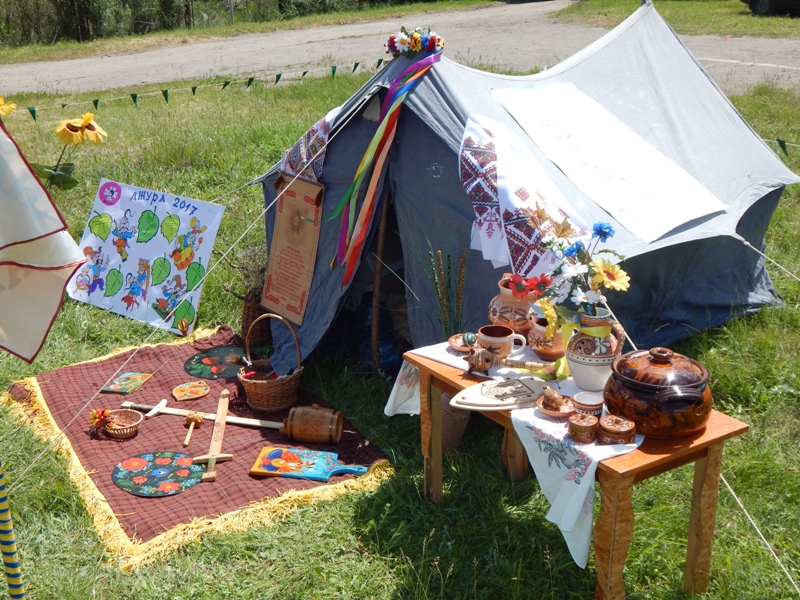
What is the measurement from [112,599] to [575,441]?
187 cm

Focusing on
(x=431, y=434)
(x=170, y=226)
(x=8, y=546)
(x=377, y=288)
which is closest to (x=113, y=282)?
(x=170, y=226)

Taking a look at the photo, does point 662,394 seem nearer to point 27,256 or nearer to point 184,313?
point 27,256

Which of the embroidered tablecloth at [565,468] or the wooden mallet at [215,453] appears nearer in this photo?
the embroidered tablecloth at [565,468]

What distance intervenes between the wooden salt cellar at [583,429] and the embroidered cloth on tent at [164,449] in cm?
140

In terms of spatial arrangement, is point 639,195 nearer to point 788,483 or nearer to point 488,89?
point 488,89

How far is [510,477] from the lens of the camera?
371 centimetres

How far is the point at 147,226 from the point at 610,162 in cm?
349

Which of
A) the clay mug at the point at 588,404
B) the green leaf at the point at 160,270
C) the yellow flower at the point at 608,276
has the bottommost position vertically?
the green leaf at the point at 160,270

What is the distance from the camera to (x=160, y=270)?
233 inches

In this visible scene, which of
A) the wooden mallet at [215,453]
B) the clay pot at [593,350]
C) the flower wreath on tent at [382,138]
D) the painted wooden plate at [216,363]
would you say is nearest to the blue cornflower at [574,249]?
the clay pot at [593,350]

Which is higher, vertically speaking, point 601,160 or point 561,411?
point 601,160

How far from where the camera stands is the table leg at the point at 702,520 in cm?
275

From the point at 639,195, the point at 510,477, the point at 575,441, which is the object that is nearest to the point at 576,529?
the point at 575,441

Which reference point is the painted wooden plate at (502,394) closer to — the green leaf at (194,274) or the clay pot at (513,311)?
the clay pot at (513,311)
